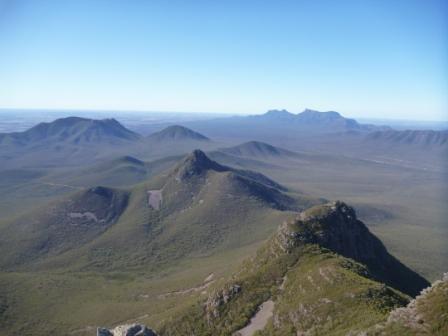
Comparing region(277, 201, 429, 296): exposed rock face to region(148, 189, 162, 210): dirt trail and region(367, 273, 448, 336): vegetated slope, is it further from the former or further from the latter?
region(148, 189, 162, 210): dirt trail

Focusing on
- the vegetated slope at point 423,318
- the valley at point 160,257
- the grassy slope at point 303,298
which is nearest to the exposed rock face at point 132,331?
the grassy slope at point 303,298

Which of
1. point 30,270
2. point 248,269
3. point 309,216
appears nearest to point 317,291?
point 248,269

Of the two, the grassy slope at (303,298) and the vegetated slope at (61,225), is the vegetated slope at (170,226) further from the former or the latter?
the grassy slope at (303,298)

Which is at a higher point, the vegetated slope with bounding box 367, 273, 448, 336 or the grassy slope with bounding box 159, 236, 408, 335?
the vegetated slope with bounding box 367, 273, 448, 336

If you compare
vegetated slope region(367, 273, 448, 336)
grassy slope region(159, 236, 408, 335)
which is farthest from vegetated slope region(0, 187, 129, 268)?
vegetated slope region(367, 273, 448, 336)

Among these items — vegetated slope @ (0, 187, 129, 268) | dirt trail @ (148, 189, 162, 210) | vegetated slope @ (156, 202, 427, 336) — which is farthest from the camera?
dirt trail @ (148, 189, 162, 210)

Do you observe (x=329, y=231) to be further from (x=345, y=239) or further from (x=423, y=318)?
(x=423, y=318)

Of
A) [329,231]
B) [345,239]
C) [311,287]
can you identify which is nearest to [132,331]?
[311,287]

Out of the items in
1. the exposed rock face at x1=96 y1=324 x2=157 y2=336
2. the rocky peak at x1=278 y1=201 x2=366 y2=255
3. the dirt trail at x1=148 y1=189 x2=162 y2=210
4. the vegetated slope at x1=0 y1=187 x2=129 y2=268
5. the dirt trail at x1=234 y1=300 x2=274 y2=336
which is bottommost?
the vegetated slope at x1=0 y1=187 x2=129 y2=268
